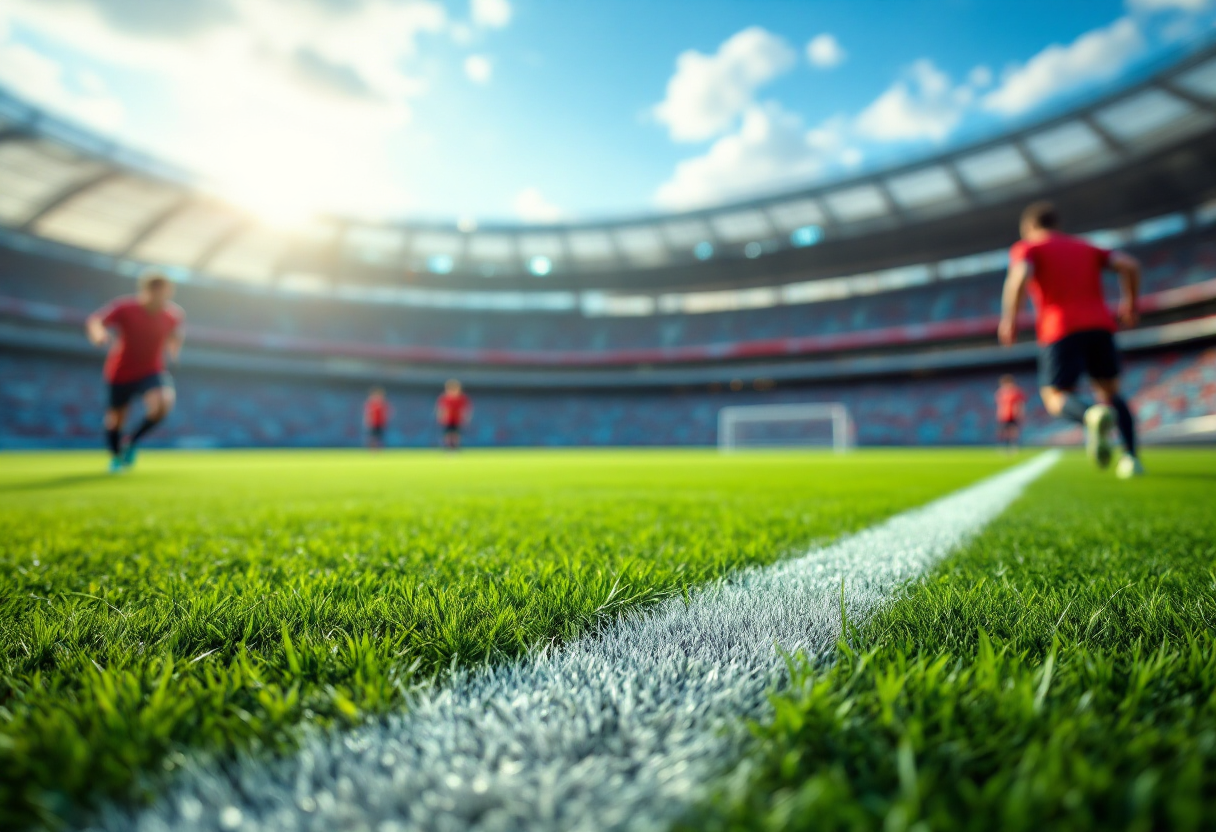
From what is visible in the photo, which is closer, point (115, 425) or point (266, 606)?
point (266, 606)

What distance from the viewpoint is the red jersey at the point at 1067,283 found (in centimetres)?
412

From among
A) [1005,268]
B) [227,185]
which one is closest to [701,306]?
[1005,268]

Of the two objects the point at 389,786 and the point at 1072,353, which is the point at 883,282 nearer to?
the point at 1072,353

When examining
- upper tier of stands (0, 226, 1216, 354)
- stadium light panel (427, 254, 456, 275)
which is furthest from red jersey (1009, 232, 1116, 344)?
stadium light panel (427, 254, 456, 275)

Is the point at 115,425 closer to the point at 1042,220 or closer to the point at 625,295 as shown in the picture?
the point at 1042,220

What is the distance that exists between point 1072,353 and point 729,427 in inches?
952

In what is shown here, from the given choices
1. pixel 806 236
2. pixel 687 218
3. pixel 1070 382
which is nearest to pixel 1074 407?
pixel 1070 382

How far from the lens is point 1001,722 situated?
0.55 meters

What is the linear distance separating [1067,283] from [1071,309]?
20 centimetres

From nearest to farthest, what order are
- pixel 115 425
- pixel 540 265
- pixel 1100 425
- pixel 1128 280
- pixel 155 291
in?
1. pixel 1128 280
2. pixel 1100 425
3. pixel 155 291
4. pixel 115 425
5. pixel 540 265

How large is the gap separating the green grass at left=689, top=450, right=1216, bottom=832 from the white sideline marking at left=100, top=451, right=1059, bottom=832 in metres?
0.06

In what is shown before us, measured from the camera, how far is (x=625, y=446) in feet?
102

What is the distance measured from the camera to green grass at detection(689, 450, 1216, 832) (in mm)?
410

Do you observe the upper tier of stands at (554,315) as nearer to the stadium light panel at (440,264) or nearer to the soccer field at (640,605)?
the stadium light panel at (440,264)
